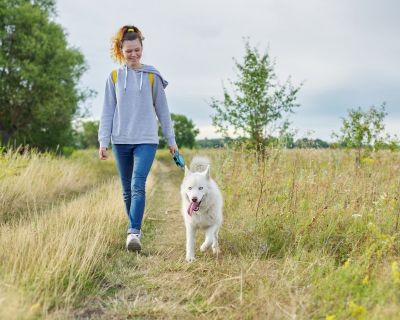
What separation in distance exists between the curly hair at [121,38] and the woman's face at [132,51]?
51mm

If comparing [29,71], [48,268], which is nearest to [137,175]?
[48,268]

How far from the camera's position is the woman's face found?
17.0ft

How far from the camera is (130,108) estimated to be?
206 inches

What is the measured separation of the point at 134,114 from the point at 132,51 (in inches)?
26.6

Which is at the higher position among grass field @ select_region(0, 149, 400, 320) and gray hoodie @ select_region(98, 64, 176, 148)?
gray hoodie @ select_region(98, 64, 176, 148)

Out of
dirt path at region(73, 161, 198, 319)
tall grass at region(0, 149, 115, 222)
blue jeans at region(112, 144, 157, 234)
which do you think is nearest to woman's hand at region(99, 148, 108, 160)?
blue jeans at region(112, 144, 157, 234)

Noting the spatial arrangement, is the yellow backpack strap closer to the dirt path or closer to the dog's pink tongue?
the dog's pink tongue

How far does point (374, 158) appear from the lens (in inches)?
368

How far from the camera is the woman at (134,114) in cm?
517

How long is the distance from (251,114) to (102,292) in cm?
833

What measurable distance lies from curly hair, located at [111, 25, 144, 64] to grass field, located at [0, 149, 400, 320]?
6.17ft

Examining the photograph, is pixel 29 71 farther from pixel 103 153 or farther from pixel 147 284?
pixel 147 284

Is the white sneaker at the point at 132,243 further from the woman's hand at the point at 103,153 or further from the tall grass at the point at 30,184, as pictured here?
the tall grass at the point at 30,184

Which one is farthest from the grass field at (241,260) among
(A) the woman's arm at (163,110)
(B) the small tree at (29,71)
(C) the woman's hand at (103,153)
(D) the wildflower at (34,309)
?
(B) the small tree at (29,71)
